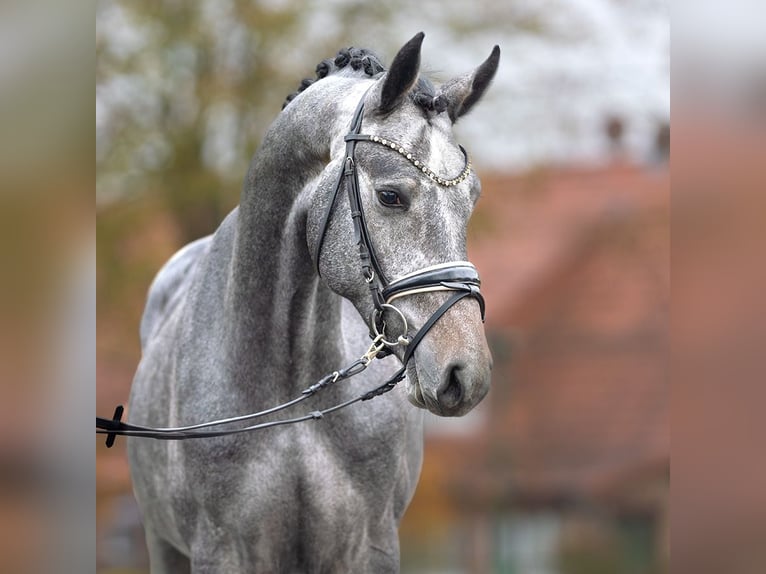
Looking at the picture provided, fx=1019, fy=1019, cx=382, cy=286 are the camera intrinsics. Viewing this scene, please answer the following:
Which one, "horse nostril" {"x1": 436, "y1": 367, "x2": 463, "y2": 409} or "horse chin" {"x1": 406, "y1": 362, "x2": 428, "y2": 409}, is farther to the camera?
"horse chin" {"x1": 406, "y1": 362, "x2": 428, "y2": 409}

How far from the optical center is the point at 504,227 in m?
12.0

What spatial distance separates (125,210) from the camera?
10445 millimetres

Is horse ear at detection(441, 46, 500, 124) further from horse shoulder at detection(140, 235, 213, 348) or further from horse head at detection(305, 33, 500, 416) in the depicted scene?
horse shoulder at detection(140, 235, 213, 348)

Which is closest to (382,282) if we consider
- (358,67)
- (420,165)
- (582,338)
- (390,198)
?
(390,198)

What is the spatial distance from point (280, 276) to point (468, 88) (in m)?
0.87

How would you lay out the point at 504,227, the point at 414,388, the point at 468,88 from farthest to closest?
1. the point at 504,227
2. the point at 468,88
3. the point at 414,388

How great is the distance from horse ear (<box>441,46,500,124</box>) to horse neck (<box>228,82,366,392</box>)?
1.45 feet

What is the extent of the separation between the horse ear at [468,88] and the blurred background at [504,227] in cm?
511

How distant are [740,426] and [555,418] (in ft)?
43.3

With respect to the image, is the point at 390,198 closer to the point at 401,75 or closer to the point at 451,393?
the point at 401,75

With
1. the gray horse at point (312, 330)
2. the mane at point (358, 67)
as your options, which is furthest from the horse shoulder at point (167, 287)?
the mane at point (358, 67)

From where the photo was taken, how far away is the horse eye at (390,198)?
9.39ft

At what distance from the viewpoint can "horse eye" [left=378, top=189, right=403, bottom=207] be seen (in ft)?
9.39

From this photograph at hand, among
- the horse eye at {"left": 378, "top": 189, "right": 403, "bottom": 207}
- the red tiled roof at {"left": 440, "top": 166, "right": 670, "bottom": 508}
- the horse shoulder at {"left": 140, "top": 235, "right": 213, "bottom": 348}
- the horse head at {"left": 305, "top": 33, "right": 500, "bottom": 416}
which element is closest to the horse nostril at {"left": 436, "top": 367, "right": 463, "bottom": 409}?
the horse head at {"left": 305, "top": 33, "right": 500, "bottom": 416}
